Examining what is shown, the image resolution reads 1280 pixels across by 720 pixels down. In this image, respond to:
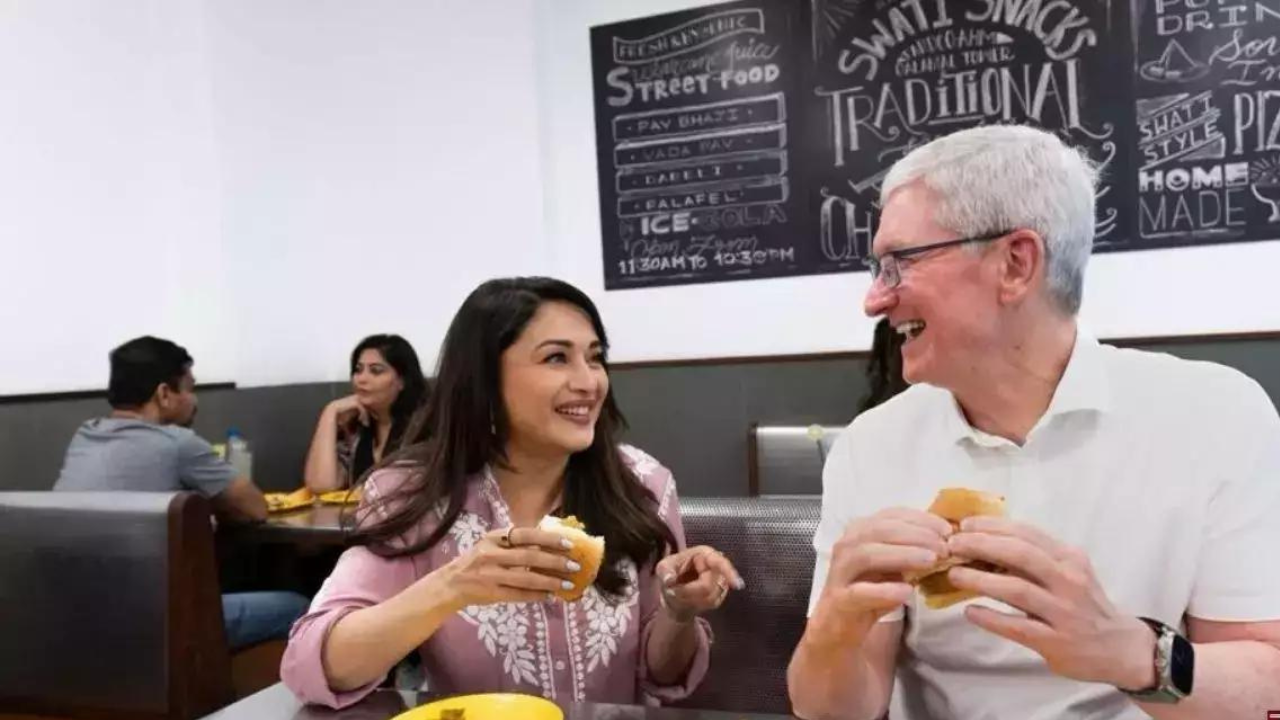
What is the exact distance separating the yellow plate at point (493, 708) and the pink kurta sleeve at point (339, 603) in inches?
7.3

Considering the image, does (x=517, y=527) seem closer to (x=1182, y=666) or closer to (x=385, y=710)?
(x=385, y=710)

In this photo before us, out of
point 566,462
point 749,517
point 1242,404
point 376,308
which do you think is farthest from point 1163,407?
point 376,308

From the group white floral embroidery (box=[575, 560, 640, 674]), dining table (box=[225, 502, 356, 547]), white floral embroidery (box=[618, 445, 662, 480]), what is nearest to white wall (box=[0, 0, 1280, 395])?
dining table (box=[225, 502, 356, 547])

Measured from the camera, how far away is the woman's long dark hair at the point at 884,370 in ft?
8.54

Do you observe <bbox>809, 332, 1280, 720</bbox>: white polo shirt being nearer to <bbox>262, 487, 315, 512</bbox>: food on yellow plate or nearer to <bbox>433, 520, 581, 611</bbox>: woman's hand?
<bbox>433, 520, 581, 611</bbox>: woman's hand

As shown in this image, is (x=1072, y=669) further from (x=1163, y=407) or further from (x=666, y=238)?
(x=666, y=238)

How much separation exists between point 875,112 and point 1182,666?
3.47 m

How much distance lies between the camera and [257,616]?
322 centimetres

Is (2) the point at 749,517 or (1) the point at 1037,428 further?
(2) the point at 749,517

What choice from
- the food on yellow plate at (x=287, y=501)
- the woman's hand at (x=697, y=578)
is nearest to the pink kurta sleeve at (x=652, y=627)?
the woman's hand at (x=697, y=578)

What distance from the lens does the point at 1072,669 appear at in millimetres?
1016

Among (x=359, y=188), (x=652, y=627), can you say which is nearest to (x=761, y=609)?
(x=652, y=627)

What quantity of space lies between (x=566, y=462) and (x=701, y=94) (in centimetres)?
300

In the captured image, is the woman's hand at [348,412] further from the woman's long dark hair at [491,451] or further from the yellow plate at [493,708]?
the yellow plate at [493,708]
